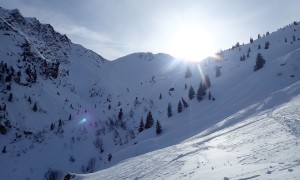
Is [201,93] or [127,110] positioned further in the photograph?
[127,110]

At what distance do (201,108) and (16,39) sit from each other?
135 m

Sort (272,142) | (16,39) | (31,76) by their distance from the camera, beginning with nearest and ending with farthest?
1. (272,142)
2. (31,76)
3. (16,39)

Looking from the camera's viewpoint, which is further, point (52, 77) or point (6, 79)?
point (52, 77)

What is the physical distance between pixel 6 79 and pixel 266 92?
117 meters

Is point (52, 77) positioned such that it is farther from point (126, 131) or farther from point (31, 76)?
point (126, 131)

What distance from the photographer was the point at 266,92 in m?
69.5

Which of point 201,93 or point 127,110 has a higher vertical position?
point 201,93

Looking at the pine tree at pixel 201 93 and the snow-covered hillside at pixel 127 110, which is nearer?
the snow-covered hillside at pixel 127 110

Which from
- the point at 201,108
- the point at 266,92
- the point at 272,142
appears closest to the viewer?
the point at 272,142

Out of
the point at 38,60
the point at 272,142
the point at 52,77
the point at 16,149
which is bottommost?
the point at 16,149

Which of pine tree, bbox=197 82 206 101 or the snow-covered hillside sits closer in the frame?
the snow-covered hillside

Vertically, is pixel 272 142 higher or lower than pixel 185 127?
higher

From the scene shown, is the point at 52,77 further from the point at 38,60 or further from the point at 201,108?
the point at 201,108

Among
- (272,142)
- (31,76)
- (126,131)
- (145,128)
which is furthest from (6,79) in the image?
(272,142)
